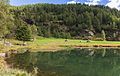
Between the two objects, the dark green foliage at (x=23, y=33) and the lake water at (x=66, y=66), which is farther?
the dark green foliage at (x=23, y=33)

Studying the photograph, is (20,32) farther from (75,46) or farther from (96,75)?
(96,75)

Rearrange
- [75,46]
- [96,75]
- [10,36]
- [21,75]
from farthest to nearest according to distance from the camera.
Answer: [10,36] < [75,46] < [96,75] < [21,75]

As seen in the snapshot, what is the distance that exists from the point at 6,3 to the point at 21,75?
140 feet

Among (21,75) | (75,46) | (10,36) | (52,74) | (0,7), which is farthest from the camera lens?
(10,36)

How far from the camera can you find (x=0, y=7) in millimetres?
61750

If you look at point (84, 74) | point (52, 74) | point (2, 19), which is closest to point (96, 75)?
point (84, 74)

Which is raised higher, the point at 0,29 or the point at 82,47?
the point at 0,29

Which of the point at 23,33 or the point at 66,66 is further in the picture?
the point at 23,33

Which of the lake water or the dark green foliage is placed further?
the dark green foliage

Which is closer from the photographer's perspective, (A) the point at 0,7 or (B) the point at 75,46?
(A) the point at 0,7

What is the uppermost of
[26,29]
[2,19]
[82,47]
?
[2,19]

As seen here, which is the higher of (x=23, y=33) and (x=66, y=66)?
(x=66, y=66)

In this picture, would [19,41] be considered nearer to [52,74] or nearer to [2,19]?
[2,19]

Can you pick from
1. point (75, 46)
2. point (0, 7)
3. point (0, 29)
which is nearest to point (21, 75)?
point (0, 7)
